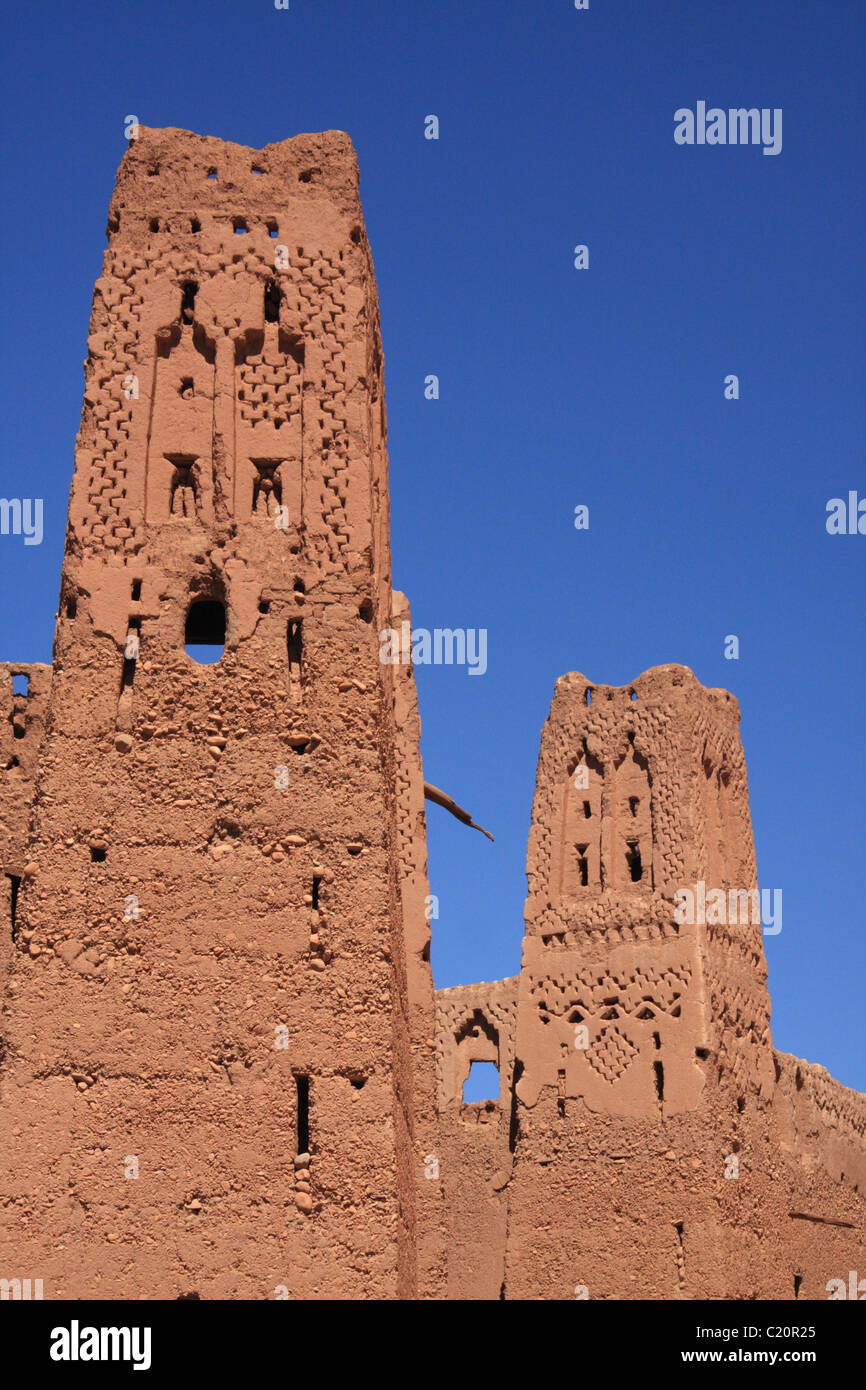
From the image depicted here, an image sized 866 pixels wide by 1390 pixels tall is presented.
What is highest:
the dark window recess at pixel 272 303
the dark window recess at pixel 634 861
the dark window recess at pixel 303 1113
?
the dark window recess at pixel 272 303

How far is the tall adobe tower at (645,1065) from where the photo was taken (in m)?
27.4

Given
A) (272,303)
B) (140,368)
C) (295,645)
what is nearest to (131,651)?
(295,645)

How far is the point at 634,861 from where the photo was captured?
97.0ft

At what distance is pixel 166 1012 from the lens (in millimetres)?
15797

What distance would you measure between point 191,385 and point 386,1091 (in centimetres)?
643

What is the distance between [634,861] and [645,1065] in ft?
10.1

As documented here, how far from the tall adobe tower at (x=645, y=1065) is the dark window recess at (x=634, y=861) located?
0.18 ft

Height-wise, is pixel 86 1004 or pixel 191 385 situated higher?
pixel 191 385

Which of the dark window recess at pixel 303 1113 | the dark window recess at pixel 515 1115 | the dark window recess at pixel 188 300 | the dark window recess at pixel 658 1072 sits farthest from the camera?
the dark window recess at pixel 515 1115

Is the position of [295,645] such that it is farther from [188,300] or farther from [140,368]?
[188,300]

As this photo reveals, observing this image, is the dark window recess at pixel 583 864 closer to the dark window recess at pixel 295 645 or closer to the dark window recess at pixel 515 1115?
the dark window recess at pixel 515 1115

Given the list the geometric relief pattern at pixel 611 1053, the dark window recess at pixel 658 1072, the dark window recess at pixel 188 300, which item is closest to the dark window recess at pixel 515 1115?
the geometric relief pattern at pixel 611 1053
